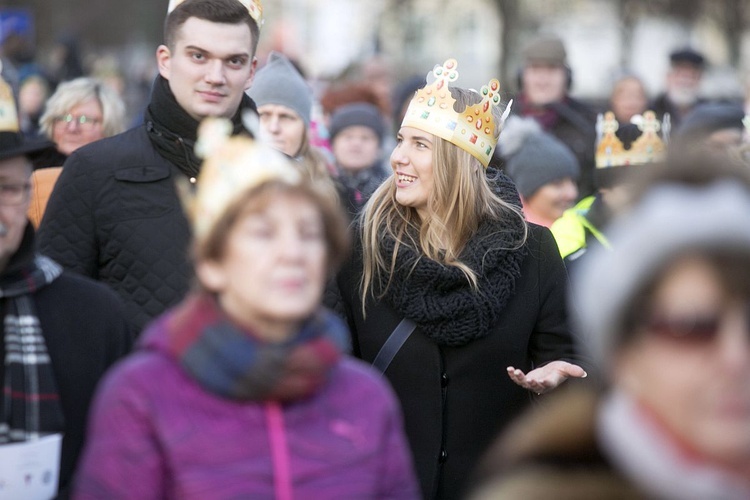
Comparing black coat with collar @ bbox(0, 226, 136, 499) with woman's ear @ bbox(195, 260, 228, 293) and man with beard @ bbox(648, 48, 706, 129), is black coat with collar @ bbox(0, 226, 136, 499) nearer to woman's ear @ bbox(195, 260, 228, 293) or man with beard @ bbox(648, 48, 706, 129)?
woman's ear @ bbox(195, 260, 228, 293)

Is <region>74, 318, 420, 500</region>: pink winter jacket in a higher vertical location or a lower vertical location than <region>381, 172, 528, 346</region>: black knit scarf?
higher

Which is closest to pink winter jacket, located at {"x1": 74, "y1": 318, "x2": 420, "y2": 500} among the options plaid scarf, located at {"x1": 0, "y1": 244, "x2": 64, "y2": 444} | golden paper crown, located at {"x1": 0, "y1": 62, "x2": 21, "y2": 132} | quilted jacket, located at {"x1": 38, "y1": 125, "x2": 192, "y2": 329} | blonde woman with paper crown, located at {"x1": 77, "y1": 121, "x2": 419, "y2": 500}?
blonde woman with paper crown, located at {"x1": 77, "y1": 121, "x2": 419, "y2": 500}

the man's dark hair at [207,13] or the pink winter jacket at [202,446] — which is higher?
the man's dark hair at [207,13]

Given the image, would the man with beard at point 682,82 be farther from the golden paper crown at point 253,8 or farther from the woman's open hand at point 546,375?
the woman's open hand at point 546,375

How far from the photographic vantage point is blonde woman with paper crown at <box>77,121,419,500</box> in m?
3.21

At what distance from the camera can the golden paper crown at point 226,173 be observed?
3307 millimetres

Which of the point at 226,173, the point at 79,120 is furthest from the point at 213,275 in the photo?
the point at 79,120

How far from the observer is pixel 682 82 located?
46.5ft

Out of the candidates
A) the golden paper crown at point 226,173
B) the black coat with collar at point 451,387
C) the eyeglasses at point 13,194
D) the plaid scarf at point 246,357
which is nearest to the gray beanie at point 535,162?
the black coat with collar at point 451,387

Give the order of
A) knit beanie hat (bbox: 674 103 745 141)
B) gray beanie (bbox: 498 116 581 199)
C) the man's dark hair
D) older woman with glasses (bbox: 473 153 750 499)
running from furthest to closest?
knit beanie hat (bbox: 674 103 745 141) < gray beanie (bbox: 498 116 581 199) < the man's dark hair < older woman with glasses (bbox: 473 153 750 499)

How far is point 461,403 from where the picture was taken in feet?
17.7

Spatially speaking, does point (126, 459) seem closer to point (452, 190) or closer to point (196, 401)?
point (196, 401)

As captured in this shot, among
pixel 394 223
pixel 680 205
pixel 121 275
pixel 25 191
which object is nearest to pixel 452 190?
pixel 394 223

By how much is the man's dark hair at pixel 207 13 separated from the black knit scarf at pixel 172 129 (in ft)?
0.83
